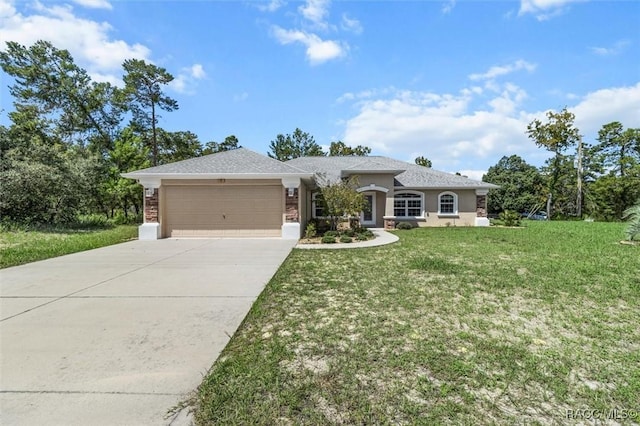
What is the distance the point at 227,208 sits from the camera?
44.5 ft

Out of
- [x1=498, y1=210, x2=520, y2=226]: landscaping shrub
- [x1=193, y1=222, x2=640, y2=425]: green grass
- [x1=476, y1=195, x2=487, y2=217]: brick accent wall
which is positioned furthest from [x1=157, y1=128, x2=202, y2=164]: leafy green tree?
[x1=193, y1=222, x2=640, y2=425]: green grass

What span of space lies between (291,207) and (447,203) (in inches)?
436

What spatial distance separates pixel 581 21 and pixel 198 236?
15.9 metres

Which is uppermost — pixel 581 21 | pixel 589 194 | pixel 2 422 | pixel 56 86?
pixel 56 86

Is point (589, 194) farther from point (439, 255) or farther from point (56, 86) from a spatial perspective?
point (56, 86)

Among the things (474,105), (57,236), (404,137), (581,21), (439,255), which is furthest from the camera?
(404,137)

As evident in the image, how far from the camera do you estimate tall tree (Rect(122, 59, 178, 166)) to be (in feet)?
92.9

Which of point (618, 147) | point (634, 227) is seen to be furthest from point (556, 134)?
point (634, 227)

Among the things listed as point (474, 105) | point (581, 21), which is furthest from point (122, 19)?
point (474, 105)

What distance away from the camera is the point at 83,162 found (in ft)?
65.8

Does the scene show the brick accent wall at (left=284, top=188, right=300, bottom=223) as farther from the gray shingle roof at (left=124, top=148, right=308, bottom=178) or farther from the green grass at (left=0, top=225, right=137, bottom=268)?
the green grass at (left=0, top=225, right=137, bottom=268)

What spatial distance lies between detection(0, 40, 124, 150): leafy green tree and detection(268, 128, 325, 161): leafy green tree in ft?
57.2

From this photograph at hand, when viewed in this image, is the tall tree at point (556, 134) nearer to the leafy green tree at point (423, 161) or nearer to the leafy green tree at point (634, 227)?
the leafy green tree at point (423, 161)

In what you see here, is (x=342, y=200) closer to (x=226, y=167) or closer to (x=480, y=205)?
(x=226, y=167)
